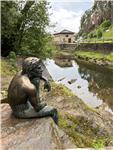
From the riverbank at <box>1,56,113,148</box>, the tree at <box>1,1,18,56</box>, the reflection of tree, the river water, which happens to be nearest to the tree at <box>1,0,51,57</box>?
the tree at <box>1,1,18,56</box>

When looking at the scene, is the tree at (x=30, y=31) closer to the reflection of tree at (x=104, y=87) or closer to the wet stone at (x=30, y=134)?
the reflection of tree at (x=104, y=87)

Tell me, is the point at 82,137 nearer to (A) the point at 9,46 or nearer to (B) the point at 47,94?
(B) the point at 47,94

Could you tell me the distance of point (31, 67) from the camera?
8.20m

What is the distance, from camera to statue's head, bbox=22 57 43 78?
819 centimetres

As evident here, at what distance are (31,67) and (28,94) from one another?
2.06ft

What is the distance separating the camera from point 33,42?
111 feet

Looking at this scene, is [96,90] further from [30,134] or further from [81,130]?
[30,134]

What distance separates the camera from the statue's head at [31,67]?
26.9 feet

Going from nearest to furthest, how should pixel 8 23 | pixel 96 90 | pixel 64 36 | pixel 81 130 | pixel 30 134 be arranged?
pixel 30 134 < pixel 81 130 < pixel 8 23 < pixel 96 90 < pixel 64 36

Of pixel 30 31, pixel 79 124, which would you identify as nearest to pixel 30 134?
pixel 79 124

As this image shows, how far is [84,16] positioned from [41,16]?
3691 inches

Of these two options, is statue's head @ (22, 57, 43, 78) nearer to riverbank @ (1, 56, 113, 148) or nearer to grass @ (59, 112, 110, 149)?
riverbank @ (1, 56, 113, 148)

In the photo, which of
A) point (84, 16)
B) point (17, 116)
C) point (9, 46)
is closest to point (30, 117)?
point (17, 116)

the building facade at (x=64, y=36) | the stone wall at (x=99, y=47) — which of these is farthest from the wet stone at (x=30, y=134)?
the building facade at (x=64, y=36)
